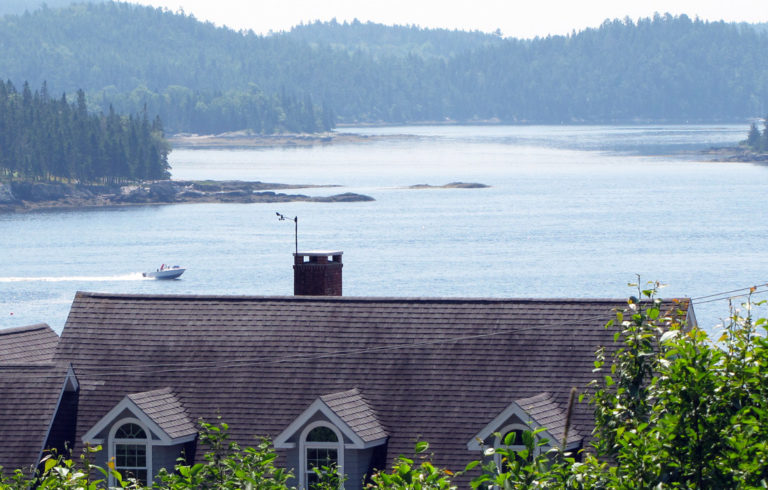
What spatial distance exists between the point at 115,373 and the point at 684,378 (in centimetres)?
1174

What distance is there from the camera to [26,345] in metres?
23.0

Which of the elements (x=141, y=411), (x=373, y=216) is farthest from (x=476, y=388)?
(x=373, y=216)

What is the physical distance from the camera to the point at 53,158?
645 ft

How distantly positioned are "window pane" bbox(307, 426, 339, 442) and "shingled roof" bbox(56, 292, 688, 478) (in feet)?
3.05

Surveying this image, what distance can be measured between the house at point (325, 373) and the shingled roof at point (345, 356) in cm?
2

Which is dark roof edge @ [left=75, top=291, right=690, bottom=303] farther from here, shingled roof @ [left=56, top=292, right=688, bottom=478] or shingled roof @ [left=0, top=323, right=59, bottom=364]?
shingled roof @ [left=0, top=323, right=59, bottom=364]

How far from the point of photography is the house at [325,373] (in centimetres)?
1828

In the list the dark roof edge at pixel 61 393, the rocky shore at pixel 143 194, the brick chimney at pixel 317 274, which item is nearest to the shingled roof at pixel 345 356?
the dark roof edge at pixel 61 393

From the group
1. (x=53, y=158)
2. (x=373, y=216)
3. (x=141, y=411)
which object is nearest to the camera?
(x=141, y=411)

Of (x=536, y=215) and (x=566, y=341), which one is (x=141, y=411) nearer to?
(x=566, y=341)

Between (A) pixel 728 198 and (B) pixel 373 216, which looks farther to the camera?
(A) pixel 728 198

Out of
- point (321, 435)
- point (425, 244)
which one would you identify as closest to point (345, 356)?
point (321, 435)

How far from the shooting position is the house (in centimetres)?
1828

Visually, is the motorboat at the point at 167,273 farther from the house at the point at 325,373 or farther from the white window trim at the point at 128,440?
the white window trim at the point at 128,440
